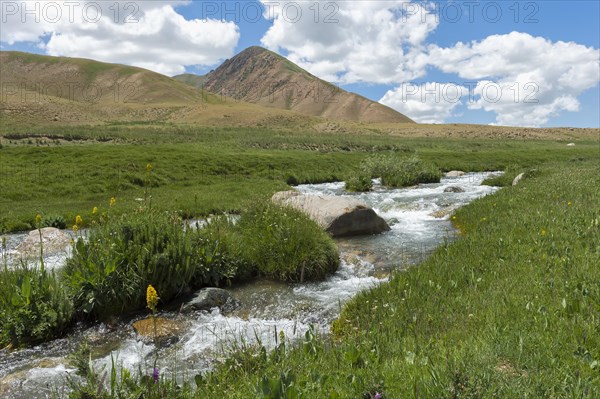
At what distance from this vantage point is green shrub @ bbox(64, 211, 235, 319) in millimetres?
7910

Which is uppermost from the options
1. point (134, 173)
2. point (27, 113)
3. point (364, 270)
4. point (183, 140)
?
point (27, 113)

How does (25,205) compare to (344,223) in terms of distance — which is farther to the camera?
(25,205)

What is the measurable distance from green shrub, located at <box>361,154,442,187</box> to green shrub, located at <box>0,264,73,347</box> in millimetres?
24154

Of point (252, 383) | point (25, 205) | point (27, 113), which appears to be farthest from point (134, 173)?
point (27, 113)

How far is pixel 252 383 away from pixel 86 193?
2259 centimetres

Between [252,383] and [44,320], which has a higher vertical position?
[252,383]

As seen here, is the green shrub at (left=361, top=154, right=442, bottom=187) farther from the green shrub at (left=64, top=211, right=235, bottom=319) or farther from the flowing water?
the green shrub at (left=64, top=211, right=235, bottom=319)

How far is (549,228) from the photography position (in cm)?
918

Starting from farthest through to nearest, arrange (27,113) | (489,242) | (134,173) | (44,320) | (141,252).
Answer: (27,113)
(134,173)
(489,242)
(141,252)
(44,320)

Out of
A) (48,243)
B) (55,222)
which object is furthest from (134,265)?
(55,222)

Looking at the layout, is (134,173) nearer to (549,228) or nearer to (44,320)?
(44,320)

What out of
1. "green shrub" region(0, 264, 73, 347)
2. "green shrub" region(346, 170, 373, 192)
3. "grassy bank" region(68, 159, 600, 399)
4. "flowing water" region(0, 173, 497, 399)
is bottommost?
"flowing water" region(0, 173, 497, 399)

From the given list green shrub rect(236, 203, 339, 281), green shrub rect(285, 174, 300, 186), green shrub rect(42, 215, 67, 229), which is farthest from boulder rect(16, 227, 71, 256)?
green shrub rect(285, 174, 300, 186)

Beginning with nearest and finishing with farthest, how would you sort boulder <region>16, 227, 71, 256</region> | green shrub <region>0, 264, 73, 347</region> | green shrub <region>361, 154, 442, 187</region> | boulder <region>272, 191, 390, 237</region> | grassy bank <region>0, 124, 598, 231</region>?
green shrub <region>0, 264, 73, 347</region> < boulder <region>16, 227, 71, 256</region> < boulder <region>272, 191, 390, 237</region> < grassy bank <region>0, 124, 598, 231</region> < green shrub <region>361, 154, 442, 187</region>
